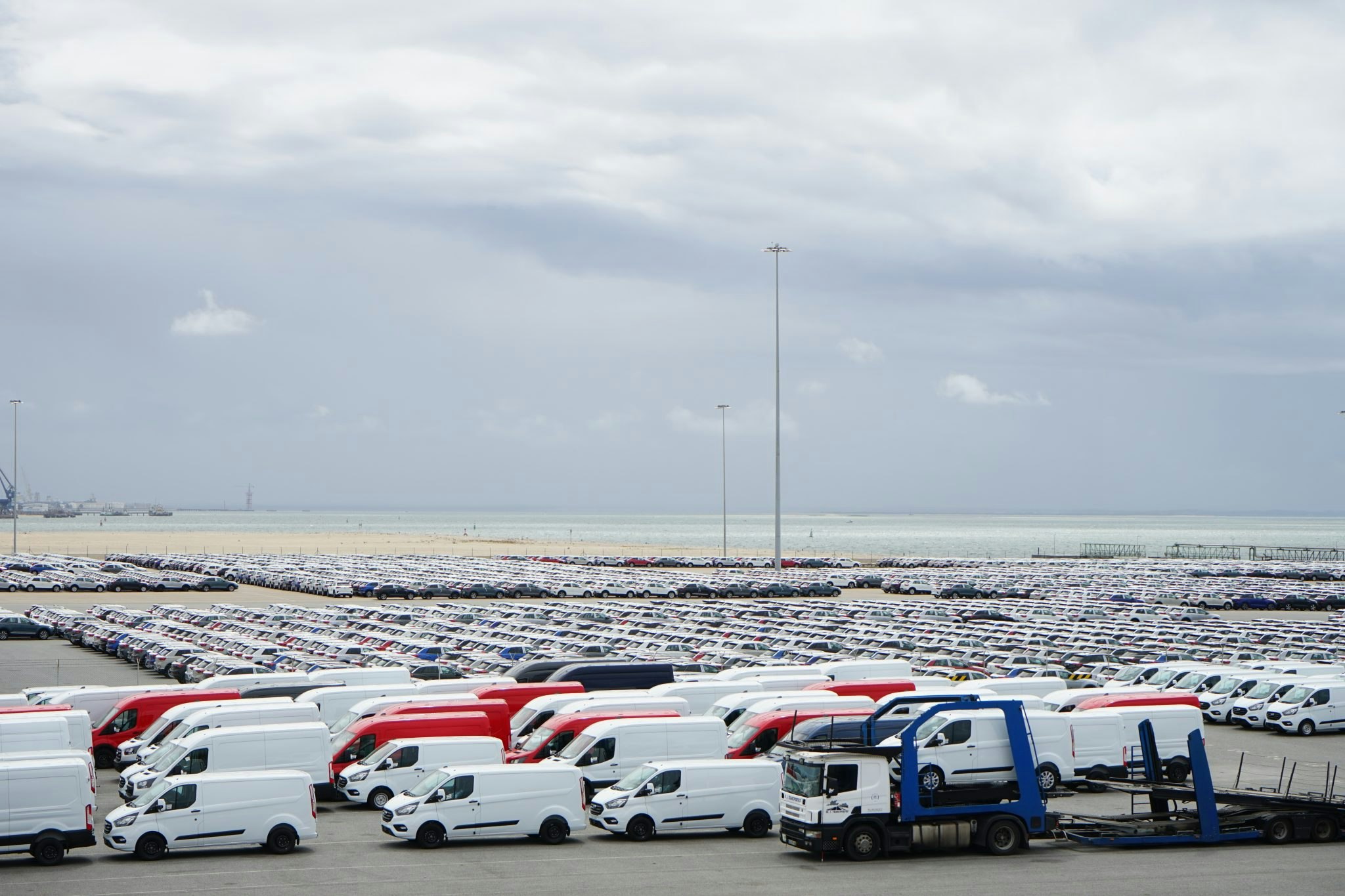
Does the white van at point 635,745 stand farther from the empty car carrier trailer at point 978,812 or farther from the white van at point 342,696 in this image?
the white van at point 342,696

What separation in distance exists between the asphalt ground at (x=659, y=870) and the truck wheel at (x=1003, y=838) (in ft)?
Result: 0.82

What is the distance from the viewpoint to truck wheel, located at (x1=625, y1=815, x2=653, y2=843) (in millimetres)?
22156

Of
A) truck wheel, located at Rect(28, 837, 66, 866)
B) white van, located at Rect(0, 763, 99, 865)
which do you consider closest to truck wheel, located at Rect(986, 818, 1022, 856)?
white van, located at Rect(0, 763, 99, 865)

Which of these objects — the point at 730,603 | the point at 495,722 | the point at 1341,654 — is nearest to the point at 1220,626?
the point at 1341,654

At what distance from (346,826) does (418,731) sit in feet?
11.4

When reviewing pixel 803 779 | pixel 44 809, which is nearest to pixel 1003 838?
pixel 803 779

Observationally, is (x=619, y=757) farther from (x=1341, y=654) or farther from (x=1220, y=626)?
(x=1220, y=626)

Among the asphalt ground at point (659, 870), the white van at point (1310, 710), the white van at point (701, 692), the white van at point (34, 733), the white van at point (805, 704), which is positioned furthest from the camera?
the white van at point (1310, 710)

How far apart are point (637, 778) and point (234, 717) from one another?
9.16 metres

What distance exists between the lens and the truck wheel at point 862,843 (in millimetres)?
20453

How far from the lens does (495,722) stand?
1120 inches

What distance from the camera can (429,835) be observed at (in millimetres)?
21297

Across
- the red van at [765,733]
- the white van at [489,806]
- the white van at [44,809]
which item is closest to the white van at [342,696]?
the red van at [765,733]

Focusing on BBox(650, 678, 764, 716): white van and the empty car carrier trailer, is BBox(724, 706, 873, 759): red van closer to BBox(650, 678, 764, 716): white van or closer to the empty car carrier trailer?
BBox(650, 678, 764, 716): white van
